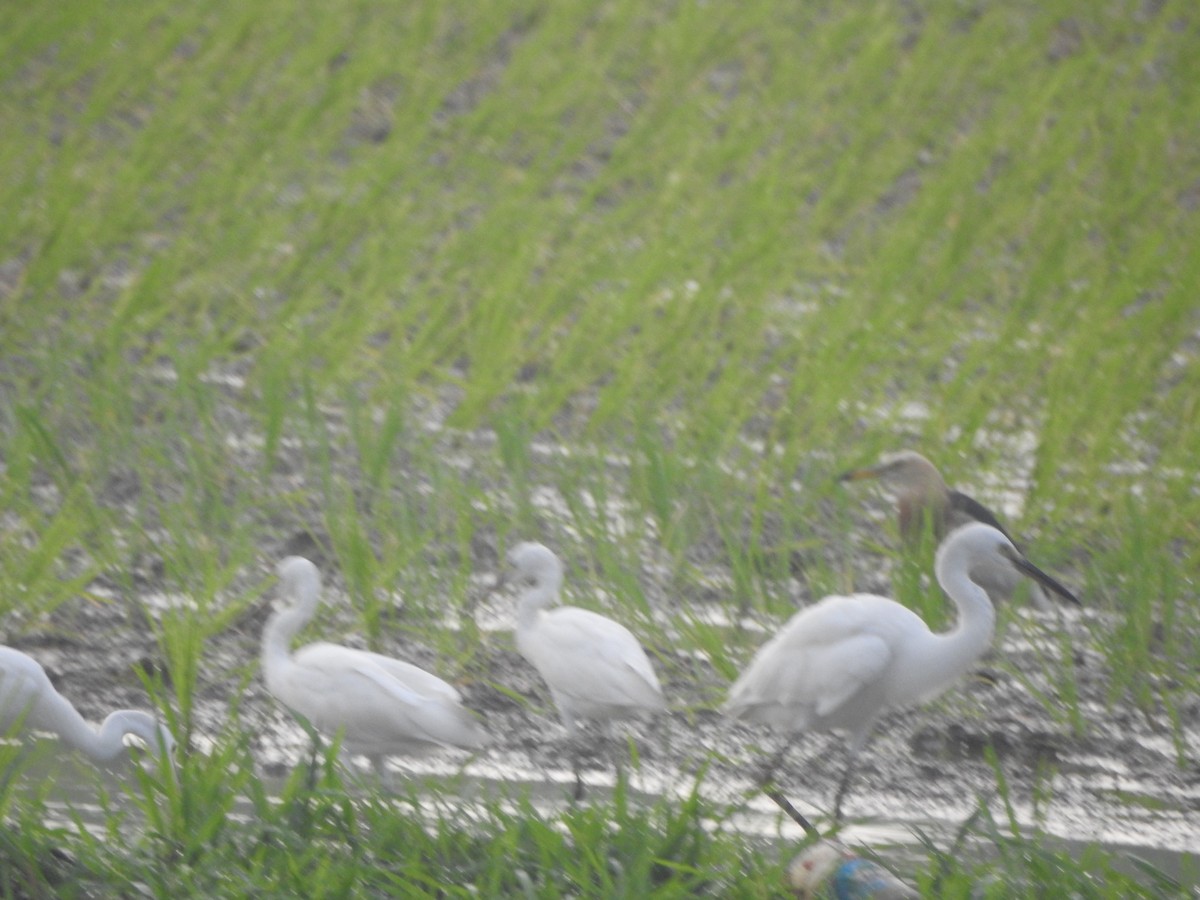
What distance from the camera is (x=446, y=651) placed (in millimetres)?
4461

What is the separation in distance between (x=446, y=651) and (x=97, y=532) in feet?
3.25

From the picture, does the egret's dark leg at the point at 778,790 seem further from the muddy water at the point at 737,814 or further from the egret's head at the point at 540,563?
the egret's head at the point at 540,563

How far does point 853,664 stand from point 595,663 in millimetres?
530

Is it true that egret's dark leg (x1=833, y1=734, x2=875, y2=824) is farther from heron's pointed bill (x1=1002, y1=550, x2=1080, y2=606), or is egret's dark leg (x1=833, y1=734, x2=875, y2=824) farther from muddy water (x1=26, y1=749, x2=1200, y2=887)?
heron's pointed bill (x1=1002, y1=550, x2=1080, y2=606)

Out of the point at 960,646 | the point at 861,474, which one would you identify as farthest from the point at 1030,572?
the point at 861,474

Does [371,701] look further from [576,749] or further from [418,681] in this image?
[576,749]

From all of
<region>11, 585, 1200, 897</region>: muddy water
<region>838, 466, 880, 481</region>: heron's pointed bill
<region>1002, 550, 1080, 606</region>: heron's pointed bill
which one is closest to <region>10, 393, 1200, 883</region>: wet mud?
<region>11, 585, 1200, 897</region>: muddy water

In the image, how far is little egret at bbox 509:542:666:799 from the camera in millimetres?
3803

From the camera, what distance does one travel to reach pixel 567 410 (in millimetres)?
6301


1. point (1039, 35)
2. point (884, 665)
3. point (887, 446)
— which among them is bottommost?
point (884, 665)

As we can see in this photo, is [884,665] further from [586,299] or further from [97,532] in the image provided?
[586,299]

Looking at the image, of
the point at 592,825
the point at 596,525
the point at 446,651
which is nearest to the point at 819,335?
the point at 596,525

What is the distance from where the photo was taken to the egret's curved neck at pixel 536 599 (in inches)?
163

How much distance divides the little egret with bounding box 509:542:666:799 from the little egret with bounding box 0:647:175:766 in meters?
0.81
